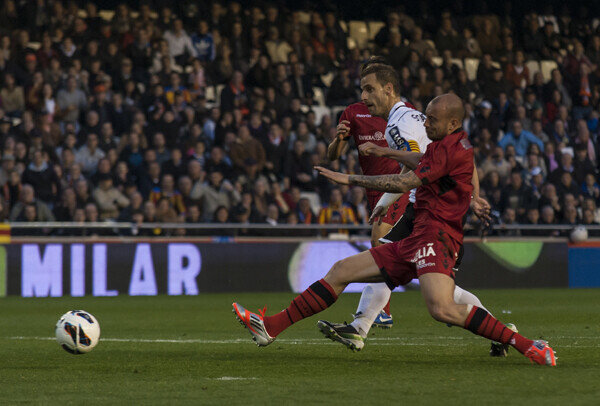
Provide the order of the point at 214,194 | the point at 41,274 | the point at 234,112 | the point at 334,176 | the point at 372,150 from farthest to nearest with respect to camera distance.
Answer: the point at 234,112
the point at 214,194
the point at 41,274
the point at 372,150
the point at 334,176

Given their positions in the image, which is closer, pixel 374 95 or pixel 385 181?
pixel 385 181

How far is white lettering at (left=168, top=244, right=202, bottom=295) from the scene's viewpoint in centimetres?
1744

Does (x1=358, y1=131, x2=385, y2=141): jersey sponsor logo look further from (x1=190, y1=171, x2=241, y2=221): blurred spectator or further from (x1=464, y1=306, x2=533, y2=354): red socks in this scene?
(x1=190, y1=171, x2=241, y2=221): blurred spectator

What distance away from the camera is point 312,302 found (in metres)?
7.79

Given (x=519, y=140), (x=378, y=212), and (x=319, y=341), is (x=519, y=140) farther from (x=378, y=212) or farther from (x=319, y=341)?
(x=378, y=212)

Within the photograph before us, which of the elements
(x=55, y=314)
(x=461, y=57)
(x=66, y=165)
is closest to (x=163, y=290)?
(x=66, y=165)

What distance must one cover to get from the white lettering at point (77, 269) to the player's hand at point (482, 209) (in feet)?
33.3

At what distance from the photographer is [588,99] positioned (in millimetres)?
23516

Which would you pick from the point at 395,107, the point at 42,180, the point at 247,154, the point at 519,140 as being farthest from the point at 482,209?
the point at 519,140

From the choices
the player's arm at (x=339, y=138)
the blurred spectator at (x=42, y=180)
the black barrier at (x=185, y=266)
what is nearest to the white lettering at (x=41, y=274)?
the black barrier at (x=185, y=266)

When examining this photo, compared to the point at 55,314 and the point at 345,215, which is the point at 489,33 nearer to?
the point at 345,215

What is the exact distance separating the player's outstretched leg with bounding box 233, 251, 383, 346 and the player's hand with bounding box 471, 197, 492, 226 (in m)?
0.79

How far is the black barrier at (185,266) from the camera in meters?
16.9

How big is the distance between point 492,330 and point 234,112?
13.1 m
